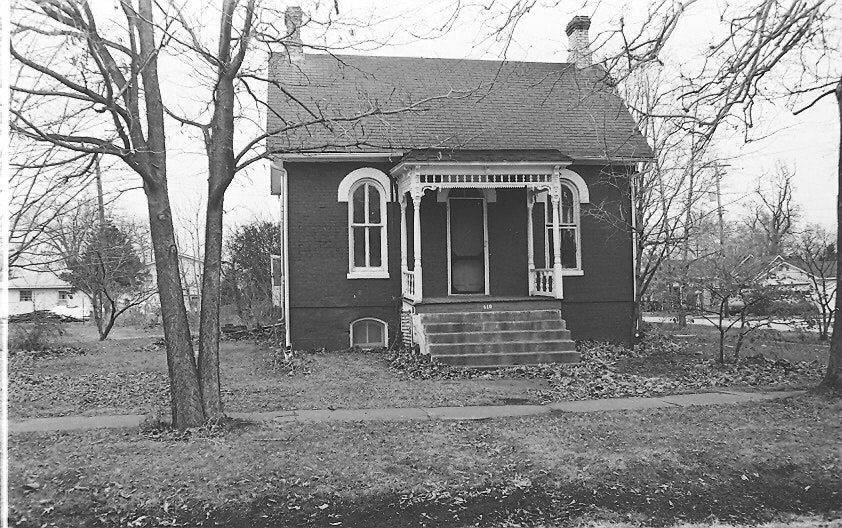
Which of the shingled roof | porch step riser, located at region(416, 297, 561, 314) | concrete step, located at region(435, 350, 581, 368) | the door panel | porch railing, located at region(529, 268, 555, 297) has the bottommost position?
concrete step, located at region(435, 350, 581, 368)

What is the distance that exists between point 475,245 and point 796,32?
955 centimetres

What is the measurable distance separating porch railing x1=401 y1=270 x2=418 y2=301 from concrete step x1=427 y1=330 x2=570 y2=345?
5.95 feet

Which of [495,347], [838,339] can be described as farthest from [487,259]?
[838,339]

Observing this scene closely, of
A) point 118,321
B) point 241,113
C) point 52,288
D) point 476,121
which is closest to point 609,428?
point 241,113

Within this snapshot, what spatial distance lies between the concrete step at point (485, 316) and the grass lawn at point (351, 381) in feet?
4.39

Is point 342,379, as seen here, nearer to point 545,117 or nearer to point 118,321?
point 545,117

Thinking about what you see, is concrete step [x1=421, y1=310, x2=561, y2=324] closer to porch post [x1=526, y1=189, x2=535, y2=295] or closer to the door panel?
porch post [x1=526, y1=189, x2=535, y2=295]

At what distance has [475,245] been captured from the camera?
1705 centimetres

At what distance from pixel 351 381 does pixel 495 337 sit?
3.51 metres

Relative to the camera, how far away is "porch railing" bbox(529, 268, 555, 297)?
637 inches

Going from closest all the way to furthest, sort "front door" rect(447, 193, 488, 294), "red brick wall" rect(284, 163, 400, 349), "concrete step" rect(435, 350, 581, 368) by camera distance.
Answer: "concrete step" rect(435, 350, 581, 368) → "red brick wall" rect(284, 163, 400, 349) → "front door" rect(447, 193, 488, 294)

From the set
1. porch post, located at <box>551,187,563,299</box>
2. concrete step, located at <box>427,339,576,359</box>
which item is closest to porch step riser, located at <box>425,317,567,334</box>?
concrete step, located at <box>427,339,576,359</box>

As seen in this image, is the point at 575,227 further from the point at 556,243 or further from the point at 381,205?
the point at 381,205

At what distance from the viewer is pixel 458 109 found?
17875mm
